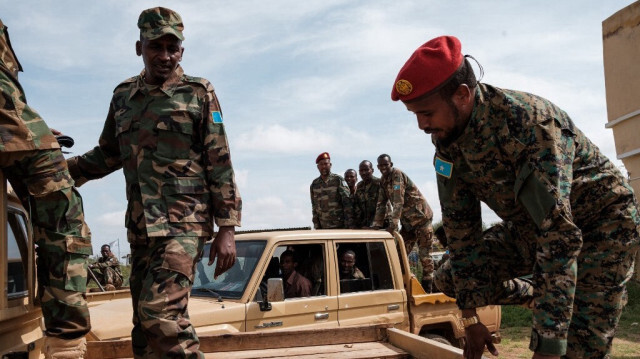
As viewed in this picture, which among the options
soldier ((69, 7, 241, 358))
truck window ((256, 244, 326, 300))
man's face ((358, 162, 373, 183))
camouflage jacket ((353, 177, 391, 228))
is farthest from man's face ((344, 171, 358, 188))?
soldier ((69, 7, 241, 358))

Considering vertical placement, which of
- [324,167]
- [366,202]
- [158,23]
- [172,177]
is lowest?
[172,177]

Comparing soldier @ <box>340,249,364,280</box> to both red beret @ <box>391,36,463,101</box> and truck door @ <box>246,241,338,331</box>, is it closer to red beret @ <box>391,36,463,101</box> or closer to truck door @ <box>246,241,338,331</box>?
truck door @ <box>246,241,338,331</box>

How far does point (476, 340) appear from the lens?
8.67 feet

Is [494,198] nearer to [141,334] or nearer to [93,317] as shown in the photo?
[141,334]

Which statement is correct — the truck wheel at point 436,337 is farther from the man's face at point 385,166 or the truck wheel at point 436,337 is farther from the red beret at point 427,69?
the red beret at point 427,69

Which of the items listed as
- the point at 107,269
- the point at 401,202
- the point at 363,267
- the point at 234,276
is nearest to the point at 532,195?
the point at 234,276

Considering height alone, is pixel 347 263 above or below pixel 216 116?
below

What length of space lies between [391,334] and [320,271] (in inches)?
65.9

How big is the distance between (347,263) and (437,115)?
10.8 feet

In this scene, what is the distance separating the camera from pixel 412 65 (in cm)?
246

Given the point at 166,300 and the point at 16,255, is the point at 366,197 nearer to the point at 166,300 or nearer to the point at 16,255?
the point at 166,300

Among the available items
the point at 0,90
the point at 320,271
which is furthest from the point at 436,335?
the point at 0,90

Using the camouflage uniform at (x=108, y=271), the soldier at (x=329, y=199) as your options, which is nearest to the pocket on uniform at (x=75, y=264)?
the soldier at (x=329, y=199)

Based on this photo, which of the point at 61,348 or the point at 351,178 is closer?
the point at 61,348
